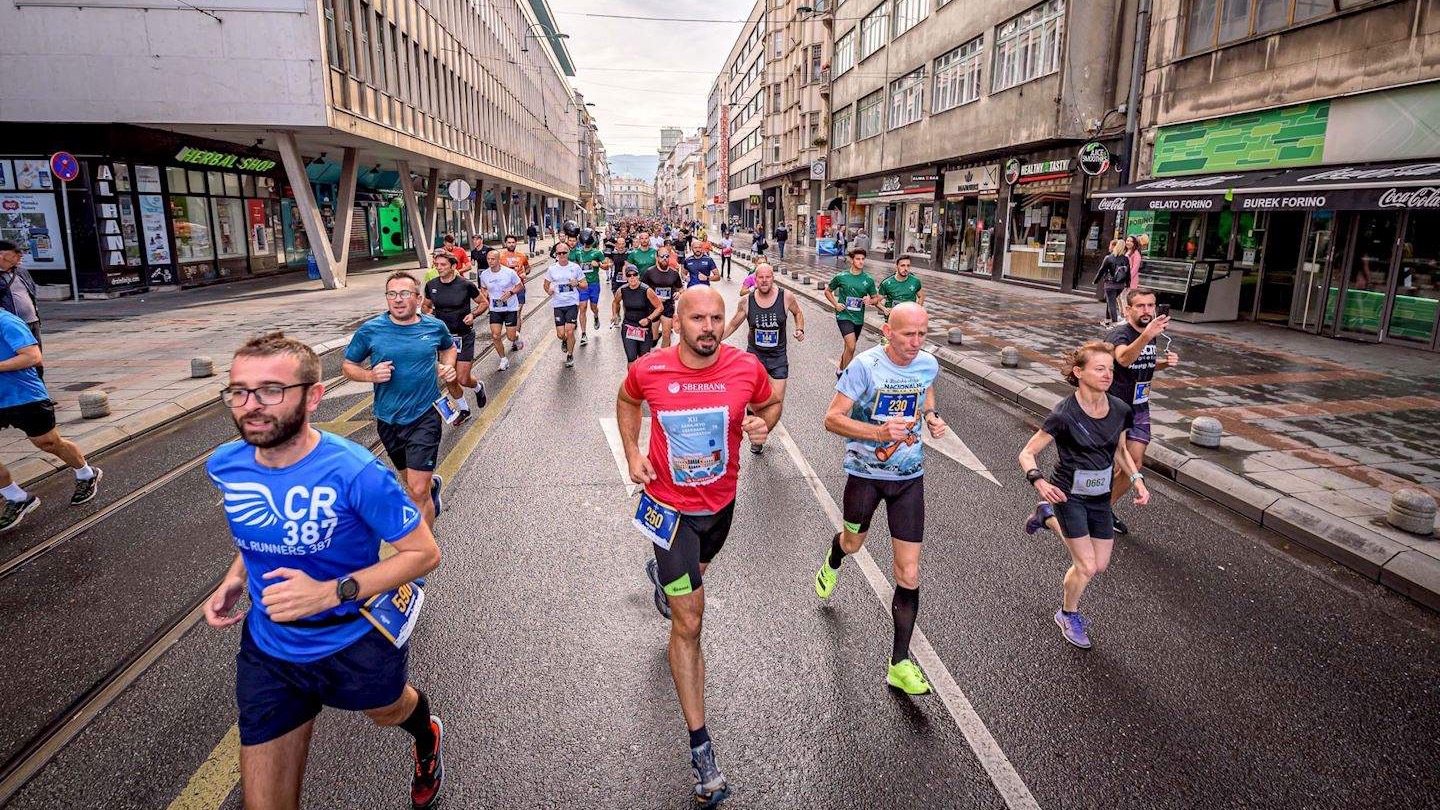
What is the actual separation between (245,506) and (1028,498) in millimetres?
6028

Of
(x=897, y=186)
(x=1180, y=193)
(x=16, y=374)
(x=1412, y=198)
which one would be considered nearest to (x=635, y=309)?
(x=16, y=374)

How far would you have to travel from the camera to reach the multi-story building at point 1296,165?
1283 cm

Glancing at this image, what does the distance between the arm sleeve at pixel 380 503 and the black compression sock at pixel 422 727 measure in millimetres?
833

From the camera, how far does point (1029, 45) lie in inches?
912

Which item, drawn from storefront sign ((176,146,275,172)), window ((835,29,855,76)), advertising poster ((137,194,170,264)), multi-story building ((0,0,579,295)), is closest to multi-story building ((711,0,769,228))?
window ((835,29,855,76))

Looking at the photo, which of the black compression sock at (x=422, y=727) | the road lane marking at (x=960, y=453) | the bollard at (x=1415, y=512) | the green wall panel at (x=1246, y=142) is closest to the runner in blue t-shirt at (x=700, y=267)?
the road lane marking at (x=960, y=453)

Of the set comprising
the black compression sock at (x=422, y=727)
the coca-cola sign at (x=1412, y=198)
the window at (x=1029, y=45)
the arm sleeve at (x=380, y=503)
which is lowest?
the black compression sock at (x=422, y=727)

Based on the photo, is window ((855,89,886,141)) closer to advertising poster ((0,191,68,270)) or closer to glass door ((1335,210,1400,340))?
glass door ((1335,210,1400,340))

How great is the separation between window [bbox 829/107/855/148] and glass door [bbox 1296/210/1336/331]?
29.8 metres

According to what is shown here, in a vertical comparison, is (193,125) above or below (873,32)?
below

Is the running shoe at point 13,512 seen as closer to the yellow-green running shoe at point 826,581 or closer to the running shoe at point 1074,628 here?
the yellow-green running shoe at point 826,581

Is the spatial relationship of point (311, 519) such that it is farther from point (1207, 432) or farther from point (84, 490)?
point (1207, 432)

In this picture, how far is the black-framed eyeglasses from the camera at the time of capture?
232cm

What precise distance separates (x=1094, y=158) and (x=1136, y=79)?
2.03 metres
